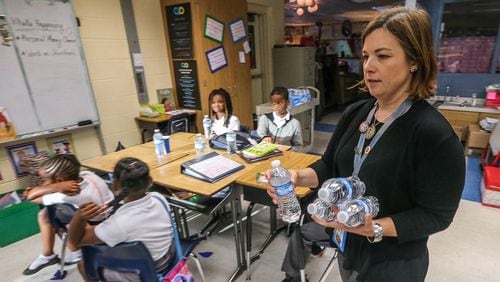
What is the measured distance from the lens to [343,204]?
726mm

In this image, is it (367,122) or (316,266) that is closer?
(367,122)

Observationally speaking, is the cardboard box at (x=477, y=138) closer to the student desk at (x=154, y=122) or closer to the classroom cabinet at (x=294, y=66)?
the classroom cabinet at (x=294, y=66)

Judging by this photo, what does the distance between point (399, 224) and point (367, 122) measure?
0.31 m

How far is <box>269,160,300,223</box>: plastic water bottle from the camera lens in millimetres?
874

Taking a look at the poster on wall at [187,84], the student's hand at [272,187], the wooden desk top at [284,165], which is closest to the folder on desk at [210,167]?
the wooden desk top at [284,165]

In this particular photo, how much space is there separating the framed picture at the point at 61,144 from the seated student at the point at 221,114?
1669 mm

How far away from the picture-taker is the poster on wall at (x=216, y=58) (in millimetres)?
3899

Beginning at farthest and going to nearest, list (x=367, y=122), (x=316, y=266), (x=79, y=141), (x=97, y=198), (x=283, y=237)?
(x=79, y=141) < (x=283, y=237) < (x=316, y=266) < (x=97, y=198) < (x=367, y=122)

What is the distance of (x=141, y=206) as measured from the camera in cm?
127

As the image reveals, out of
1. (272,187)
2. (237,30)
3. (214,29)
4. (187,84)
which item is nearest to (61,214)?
(272,187)

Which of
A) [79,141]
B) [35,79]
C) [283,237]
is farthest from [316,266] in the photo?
[35,79]

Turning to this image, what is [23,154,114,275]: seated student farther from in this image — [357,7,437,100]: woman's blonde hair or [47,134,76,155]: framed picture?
[357,7,437,100]: woman's blonde hair

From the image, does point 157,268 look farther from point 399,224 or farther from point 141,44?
point 141,44

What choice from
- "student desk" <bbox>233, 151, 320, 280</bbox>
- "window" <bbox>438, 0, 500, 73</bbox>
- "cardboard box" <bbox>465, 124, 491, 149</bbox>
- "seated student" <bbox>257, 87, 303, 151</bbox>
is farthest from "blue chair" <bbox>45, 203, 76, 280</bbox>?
"window" <bbox>438, 0, 500, 73</bbox>
